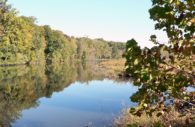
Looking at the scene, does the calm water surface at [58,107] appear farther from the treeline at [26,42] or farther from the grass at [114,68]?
the treeline at [26,42]

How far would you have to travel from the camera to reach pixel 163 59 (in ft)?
13.1

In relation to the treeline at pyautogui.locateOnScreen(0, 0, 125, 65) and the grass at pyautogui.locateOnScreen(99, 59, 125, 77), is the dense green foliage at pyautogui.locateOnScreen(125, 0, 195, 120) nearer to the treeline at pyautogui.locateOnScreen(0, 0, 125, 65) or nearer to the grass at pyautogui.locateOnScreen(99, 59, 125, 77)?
the grass at pyautogui.locateOnScreen(99, 59, 125, 77)

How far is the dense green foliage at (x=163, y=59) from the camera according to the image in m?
3.81

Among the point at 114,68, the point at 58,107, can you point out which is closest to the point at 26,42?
the point at 114,68

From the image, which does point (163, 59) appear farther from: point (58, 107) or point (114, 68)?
point (114, 68)

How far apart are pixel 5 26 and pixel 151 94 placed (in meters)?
90.8

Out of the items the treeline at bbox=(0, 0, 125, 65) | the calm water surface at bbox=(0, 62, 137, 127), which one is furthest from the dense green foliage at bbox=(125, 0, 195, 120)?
the treeline at bbox=(0, 0, 125, 65)

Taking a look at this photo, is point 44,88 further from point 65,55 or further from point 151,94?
point 65,55

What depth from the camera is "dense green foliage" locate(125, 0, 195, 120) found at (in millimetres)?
3811

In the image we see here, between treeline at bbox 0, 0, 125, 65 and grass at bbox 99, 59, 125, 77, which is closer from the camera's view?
grass at bbox 99, 59, 125, 77

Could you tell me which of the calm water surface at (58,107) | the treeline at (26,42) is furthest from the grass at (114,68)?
the treeline at (26,42)

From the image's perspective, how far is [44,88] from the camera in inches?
1736

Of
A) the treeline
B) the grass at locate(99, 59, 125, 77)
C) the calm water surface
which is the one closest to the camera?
the calm water surface

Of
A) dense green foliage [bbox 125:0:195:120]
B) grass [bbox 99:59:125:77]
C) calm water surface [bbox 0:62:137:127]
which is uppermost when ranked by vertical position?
dense green foliage [bbox 125:0:195:120]
